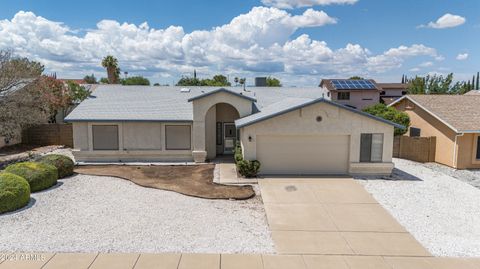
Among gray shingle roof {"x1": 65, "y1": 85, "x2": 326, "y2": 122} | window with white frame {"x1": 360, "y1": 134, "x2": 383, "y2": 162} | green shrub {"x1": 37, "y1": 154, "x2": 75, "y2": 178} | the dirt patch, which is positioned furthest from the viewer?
Answer: gray shingle roof {"x1": 65, "y1": 85, "x2": 326, "y2": 122}

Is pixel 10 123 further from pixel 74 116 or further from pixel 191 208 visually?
pixel 191 208

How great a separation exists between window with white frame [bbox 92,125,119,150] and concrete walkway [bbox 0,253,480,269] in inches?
502

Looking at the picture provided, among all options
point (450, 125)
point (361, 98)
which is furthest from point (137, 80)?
point (450, 125)

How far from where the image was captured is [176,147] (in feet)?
68.9

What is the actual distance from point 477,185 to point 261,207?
37.8 ft

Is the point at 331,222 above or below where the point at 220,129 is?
below

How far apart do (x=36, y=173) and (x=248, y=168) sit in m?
9.37

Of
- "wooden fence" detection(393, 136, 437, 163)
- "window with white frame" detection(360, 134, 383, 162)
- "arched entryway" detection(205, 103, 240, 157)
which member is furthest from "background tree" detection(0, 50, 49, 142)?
"wooden fence" detection(393, 136, 437, 163)

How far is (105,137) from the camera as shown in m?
20.8

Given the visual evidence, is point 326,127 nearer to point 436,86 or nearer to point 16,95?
point 16,95

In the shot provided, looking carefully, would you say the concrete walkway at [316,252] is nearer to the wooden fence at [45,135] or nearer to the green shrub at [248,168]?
the green shrub at [248,168]

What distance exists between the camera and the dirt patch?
14.2 m

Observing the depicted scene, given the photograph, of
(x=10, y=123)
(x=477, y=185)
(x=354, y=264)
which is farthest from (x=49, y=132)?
(x=477, y=185)

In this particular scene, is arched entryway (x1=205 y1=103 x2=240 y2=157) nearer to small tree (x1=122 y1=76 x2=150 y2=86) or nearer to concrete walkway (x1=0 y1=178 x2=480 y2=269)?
concrete walkway (x1=0 y1=178 x2=480 y2=269)
